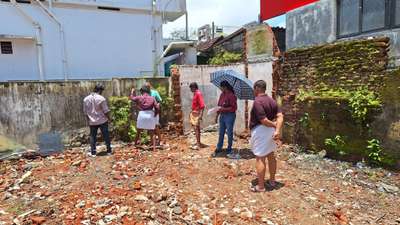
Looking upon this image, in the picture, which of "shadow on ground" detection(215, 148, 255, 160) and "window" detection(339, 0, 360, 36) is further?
"window" detection(339, 0, 360, 36)

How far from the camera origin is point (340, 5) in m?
8.37

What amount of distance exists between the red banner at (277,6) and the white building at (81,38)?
16.4 ft

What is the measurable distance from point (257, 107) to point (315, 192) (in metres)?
1.53

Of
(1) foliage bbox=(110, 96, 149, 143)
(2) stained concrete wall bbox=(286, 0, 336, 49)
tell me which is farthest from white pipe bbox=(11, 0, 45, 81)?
(2) stained concrete wall bbox=(286, 0, 336, 49)

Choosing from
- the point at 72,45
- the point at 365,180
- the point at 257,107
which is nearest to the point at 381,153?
the point at 365,180

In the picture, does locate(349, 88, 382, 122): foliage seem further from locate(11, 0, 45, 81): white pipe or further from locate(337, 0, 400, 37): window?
locate(11, 0, 45, 81): white pipe

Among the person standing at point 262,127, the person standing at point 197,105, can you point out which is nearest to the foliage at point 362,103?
the person standing at point 262,127

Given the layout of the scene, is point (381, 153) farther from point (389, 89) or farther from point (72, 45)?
point (72, 45)

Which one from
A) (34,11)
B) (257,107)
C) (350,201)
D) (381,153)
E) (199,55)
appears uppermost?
(34,11)

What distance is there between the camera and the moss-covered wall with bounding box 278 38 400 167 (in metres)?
5.18

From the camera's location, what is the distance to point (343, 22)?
27.4ft

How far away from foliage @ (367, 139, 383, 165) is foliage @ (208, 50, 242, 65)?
8.80 meters

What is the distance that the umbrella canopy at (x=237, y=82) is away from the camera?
6461 millimetres

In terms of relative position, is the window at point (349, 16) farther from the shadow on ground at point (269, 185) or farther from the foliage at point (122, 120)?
the foliage at point (122, 120)
